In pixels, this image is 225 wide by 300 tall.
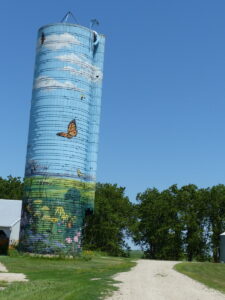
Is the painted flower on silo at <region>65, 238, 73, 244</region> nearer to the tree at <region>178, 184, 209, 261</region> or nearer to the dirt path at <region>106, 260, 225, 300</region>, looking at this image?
the dirt path at <region>106, 260, 225, 300</region>

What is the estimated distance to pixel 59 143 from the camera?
40.8 meters

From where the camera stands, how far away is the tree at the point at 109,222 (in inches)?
3073

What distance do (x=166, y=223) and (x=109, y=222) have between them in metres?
9.77

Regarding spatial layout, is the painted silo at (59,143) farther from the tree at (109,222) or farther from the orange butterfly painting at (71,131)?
the tree at (109,222)

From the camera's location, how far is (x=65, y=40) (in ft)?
140

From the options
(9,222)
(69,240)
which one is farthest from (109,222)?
(69,240)

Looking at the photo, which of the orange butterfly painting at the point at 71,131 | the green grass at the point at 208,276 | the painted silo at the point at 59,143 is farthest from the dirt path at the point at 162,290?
the orange butterfly painting at the point at 71,131

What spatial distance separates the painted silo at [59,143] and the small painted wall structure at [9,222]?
16.1 ft

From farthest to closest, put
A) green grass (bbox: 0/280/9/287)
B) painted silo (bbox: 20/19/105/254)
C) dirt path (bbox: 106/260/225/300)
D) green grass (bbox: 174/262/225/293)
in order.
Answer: painted silo (bbox: 20/19/105/254) < green grass (bbox: 174/262/225/293) < green grass (bbox: 0/280/9/287) < dirt path (bbox: 106/260/225/300)

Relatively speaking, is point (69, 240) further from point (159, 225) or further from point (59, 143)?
point (159, 225)

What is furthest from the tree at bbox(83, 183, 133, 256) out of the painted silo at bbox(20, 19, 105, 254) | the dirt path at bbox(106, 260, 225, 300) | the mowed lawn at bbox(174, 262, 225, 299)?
the dirt path at bbox(106, 260, 225, 300)

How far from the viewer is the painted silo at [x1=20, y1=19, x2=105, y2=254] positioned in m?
40.5

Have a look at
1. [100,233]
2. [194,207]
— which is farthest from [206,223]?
[100,233]

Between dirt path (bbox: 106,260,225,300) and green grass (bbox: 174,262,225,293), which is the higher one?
green grass (bbox: 174,262,225,293)
